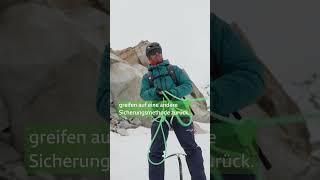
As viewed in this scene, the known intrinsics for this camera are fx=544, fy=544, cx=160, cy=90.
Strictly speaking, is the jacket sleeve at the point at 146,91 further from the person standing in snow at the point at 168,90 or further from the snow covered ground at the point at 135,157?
the snow covered ground at the point at 135,157

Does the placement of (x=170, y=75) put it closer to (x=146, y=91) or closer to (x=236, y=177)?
(x=146, y=91)

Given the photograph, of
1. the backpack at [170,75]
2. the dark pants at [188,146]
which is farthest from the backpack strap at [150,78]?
the dark pants at [188,146]

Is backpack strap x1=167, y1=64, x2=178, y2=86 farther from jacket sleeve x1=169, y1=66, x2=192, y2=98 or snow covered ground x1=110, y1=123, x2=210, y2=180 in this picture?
snow covered ground x1=110, y1=123, x2=210, y2=180

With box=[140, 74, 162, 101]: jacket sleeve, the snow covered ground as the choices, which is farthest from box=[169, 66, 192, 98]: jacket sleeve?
the snow covered ground

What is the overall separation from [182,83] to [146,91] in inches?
8.7

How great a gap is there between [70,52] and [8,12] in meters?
0.46

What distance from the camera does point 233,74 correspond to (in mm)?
3270

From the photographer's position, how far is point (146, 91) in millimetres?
3266

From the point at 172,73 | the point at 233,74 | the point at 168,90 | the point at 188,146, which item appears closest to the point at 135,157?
the point at 188,146

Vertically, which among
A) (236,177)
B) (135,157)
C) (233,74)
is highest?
(233,74)

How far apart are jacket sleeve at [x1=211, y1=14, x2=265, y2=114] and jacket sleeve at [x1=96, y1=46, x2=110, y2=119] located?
0.64m

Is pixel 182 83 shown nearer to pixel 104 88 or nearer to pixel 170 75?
pixel 170 75

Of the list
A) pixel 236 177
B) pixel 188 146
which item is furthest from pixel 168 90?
pixel 236 177

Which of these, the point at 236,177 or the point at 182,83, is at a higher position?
the point at 182,83
